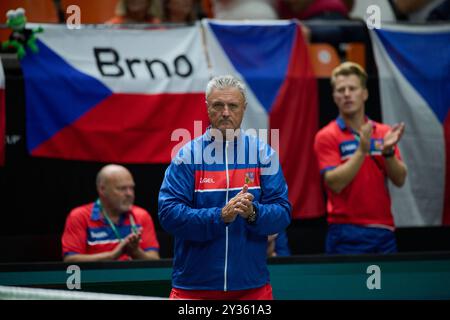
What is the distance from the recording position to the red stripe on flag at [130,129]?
5914 millimetres

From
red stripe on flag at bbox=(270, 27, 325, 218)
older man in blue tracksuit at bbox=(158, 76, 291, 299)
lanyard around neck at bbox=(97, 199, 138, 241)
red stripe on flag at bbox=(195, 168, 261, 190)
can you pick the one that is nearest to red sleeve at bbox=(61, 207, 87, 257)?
lanyard around neck at bbox=(97, 199, 138, 241)

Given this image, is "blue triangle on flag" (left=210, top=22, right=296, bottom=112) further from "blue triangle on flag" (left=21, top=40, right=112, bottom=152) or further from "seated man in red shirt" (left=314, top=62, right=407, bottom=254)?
"blue triangle on flag" (left=21, top=40, right=112, bottom=152)

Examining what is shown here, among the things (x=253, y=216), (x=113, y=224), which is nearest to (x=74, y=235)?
(x=113, y=224)

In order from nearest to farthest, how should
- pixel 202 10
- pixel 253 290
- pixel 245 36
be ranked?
pixel 253 290 → pixel 245 36 → pixel 202 10

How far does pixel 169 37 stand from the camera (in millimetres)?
6148

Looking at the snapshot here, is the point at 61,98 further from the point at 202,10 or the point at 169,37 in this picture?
the point at 202,10

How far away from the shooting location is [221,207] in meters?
3.57

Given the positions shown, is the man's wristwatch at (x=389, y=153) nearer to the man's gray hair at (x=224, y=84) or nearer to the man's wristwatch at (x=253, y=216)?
the man's gray hair at (x=224, y=84)

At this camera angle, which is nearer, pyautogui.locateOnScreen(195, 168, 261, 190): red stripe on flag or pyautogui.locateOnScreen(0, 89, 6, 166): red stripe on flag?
pyautogui.locateOnScreen(195, 168, 261, 190): red stripe on flag

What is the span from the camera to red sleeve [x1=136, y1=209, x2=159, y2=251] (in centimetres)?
548

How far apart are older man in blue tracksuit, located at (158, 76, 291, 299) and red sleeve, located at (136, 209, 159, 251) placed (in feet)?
6.09

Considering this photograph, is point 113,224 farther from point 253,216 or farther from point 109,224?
point 253,216
